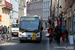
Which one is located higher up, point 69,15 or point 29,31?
point 69,15

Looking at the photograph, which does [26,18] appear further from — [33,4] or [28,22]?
[33,4]

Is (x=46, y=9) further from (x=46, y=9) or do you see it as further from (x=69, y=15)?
(x=69, y=15)

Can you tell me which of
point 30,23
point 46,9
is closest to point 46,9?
point 46,9

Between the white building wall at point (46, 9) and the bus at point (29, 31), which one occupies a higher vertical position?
the white building wall at point (46, 9)

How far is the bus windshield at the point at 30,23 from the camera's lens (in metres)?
19.1

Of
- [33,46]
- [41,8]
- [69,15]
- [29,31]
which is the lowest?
[33,46]

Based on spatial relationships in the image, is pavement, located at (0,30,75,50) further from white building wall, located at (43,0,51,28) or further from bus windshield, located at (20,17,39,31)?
white building wall, located at (43,0,51,28)

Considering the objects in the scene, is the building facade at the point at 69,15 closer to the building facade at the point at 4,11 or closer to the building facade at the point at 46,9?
the building facade at the point at 4,11

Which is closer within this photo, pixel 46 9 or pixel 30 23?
pixel 30 23

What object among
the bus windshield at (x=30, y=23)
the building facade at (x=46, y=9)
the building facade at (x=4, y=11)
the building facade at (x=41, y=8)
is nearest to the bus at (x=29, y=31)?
the bus windshield at (x=30, y=23)

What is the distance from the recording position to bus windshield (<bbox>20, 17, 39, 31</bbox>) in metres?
19.1

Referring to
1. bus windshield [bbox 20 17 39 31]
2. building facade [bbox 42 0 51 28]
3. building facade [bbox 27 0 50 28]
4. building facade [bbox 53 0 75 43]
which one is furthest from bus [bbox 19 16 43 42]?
building facade [bbox 42 0 51 28]

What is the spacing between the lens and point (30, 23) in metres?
19.4

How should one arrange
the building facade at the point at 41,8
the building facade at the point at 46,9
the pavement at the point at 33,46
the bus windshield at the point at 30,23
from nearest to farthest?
1. the pavement at the point at 33,46
2. the bus windshield at the point at 30,23
3. the building facade at the point at 46,9
4. the building facade at the point at 41,8
